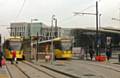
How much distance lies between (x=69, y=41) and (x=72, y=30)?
105137 mm

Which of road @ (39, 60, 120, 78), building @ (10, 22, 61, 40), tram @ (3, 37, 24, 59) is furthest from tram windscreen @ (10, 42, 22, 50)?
building @ (10, 22, 61, 40)

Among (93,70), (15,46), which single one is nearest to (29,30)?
(15,46)

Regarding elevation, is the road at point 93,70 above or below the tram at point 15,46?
below

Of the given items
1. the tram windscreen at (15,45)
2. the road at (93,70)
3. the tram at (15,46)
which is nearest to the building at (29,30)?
the tram at (15,46)

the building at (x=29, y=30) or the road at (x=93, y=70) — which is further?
the building at (x=29, y=30)

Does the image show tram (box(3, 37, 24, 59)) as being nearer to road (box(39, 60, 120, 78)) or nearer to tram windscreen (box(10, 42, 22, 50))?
tram windscreen (box(10, 42, 22, 50))

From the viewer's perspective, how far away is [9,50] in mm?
61500

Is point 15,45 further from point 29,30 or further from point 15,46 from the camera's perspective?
point 29,30

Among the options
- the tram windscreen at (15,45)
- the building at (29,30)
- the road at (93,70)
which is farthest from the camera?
the building at (29,30)

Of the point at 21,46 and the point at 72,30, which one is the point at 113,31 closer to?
the point at 72,30

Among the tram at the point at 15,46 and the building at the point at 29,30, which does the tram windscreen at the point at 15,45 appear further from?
the building at the point at 29,30

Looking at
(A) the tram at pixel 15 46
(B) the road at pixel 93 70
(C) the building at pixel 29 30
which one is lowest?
(B) the road at pixel 93 70

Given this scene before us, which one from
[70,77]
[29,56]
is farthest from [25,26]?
[70,77]

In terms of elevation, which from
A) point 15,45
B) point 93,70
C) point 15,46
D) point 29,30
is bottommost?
point 93,70
